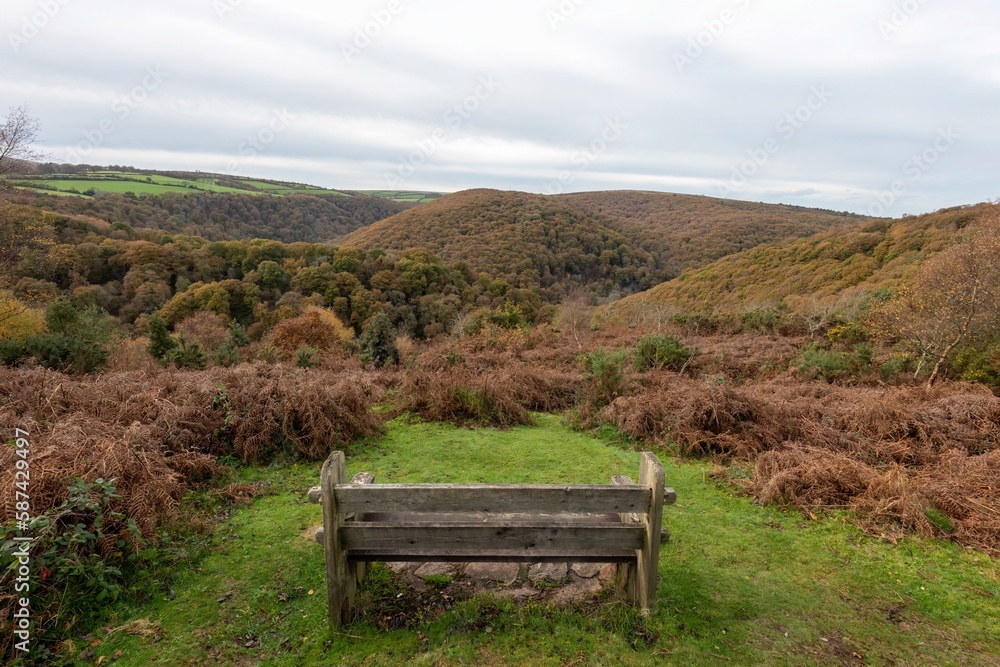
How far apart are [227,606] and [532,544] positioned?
2.49 meters

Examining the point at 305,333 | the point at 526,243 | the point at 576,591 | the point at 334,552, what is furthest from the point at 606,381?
the point at 526,243

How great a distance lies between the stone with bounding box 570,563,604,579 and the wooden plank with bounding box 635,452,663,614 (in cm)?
53

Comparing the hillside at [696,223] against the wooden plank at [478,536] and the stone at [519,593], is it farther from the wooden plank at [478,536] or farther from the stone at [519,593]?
the wooden plank at [478,536]

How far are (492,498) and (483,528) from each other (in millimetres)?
235

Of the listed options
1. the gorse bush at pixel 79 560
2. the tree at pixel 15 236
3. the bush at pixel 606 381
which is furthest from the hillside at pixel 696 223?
the gorse bush at pixel 79 560

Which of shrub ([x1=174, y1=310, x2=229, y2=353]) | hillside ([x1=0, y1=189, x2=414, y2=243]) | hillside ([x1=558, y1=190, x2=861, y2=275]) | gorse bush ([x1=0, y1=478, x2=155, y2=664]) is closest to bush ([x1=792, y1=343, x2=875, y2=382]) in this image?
gorse bush ([x1=0, y1=478, x2=155, y2=664])

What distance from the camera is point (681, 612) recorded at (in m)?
3.61

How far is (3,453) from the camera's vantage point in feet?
14.5

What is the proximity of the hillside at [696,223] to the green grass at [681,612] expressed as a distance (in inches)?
Result: 2632

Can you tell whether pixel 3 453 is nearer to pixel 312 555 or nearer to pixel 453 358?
pixel 312 555

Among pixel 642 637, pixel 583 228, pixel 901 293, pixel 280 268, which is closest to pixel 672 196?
pixel 583 228

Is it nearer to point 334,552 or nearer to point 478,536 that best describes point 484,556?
point 478,536

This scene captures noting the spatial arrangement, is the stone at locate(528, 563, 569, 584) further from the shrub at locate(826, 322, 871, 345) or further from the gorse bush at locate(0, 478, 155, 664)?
the shrub at locate(826, 322, 871, 345)

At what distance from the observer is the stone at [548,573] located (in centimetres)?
395
